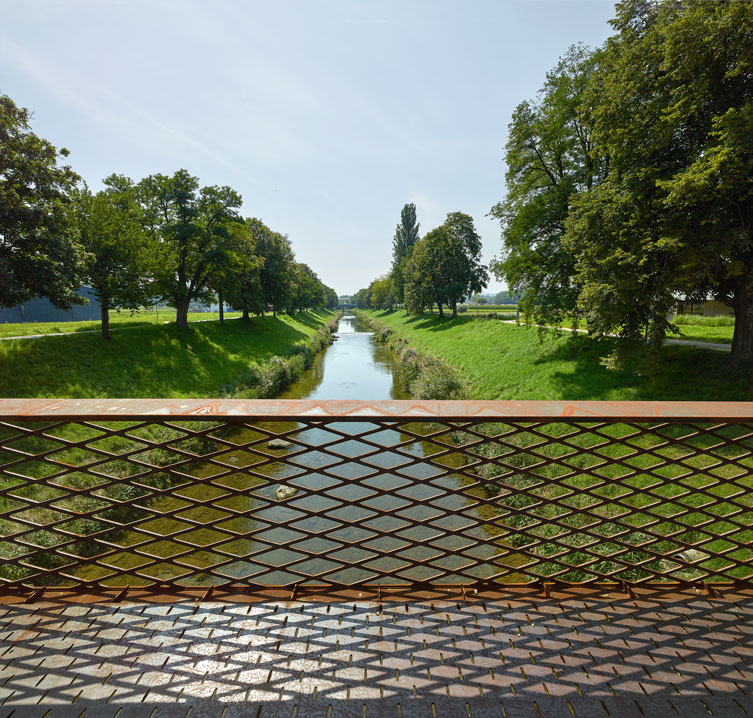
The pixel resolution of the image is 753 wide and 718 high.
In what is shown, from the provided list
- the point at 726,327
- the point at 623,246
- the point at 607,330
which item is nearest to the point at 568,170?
the point at 623,246

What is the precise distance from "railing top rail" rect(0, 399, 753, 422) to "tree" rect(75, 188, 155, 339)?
56.6 feet

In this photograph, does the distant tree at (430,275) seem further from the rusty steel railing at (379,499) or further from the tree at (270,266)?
the rusty steel railing at (379,499)

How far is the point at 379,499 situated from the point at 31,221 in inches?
567

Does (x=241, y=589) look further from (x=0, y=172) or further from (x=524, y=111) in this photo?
(x=524, y=111)

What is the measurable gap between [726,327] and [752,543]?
22731 mm

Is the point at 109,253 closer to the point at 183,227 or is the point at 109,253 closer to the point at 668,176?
the point at 183,227

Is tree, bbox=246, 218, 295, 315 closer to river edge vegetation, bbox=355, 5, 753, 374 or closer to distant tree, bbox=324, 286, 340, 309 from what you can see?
river edge vegetation, bbox=355, 5, 753, 374

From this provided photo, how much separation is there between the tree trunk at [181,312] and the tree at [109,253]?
19.2 feet

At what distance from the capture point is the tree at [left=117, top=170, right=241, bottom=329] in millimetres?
23047

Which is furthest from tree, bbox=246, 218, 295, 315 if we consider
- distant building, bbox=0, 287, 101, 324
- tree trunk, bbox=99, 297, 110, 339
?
tree trunk, bbox=99, 297, 110, 339

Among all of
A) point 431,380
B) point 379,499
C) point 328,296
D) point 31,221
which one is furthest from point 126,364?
point 328,296

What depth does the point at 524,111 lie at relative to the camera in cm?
1727

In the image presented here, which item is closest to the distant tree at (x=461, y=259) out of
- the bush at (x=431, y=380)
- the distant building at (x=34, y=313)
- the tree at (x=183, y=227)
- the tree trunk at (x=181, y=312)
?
the bush at (x=431, y=380)

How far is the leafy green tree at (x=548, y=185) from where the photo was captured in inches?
629
